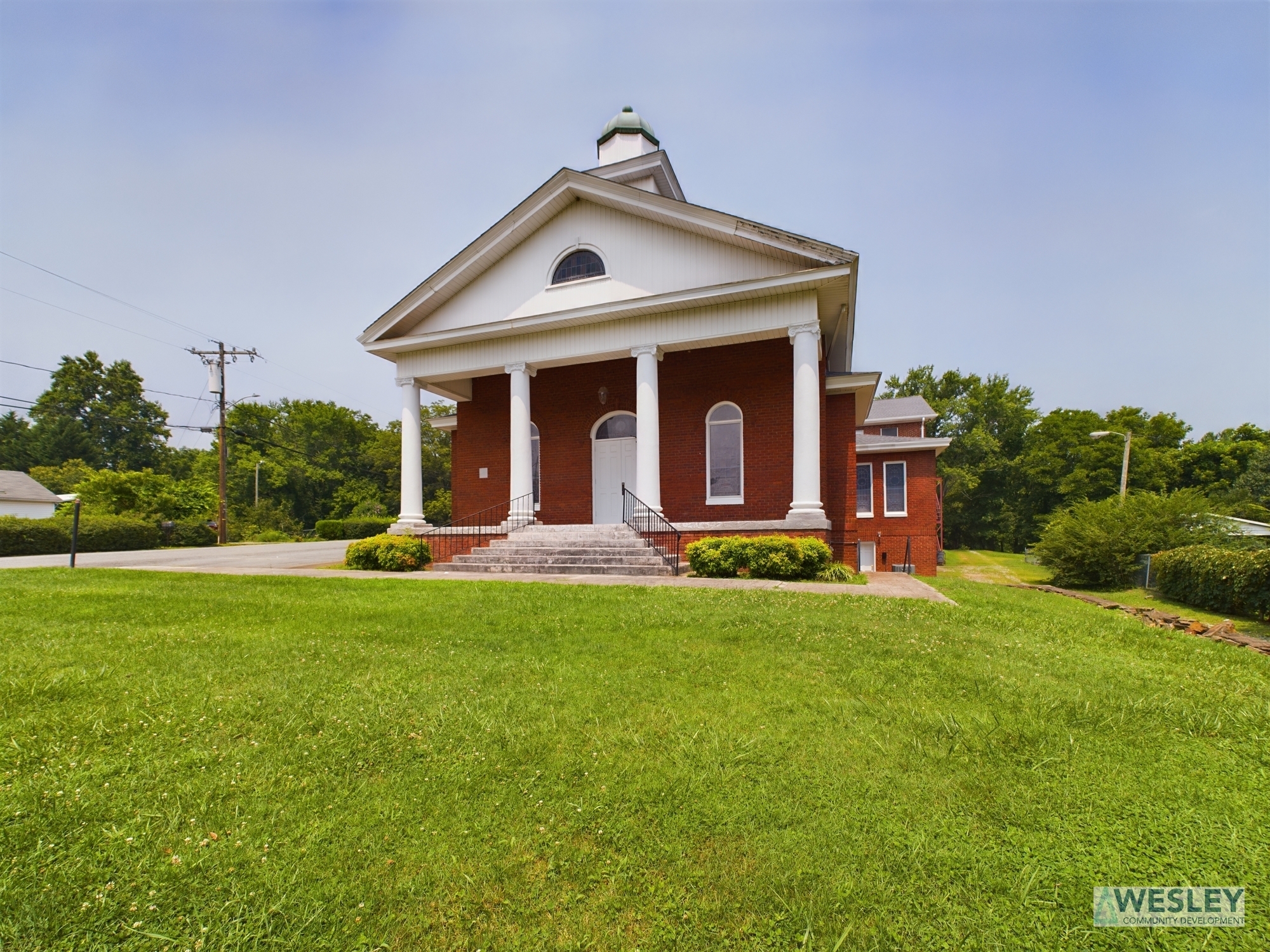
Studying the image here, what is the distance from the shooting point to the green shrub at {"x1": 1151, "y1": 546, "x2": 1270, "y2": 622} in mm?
10398

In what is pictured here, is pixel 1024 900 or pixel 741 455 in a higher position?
pixel 741 455

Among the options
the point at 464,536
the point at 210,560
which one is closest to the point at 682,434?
the point at 464,536

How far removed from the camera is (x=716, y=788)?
2887 millimetres

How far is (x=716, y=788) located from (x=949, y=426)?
57.5 metres

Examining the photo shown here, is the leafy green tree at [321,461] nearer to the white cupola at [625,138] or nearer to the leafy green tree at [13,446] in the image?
the leafy green tree at [13,446]

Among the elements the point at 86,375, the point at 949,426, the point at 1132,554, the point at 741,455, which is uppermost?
the point at 86,375

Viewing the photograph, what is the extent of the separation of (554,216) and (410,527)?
8.40 m

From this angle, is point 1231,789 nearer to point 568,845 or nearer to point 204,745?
point 568,845

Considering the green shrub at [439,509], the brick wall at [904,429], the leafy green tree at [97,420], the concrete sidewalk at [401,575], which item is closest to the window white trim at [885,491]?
the brick wall at [904,429]

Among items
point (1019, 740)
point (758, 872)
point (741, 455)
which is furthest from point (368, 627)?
point (741, 455)

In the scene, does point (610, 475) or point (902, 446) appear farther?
point (902, 446)

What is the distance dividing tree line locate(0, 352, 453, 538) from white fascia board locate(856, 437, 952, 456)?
111ft

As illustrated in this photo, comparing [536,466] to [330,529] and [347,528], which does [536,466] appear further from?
[347,528]

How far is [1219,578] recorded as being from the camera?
1162cm
